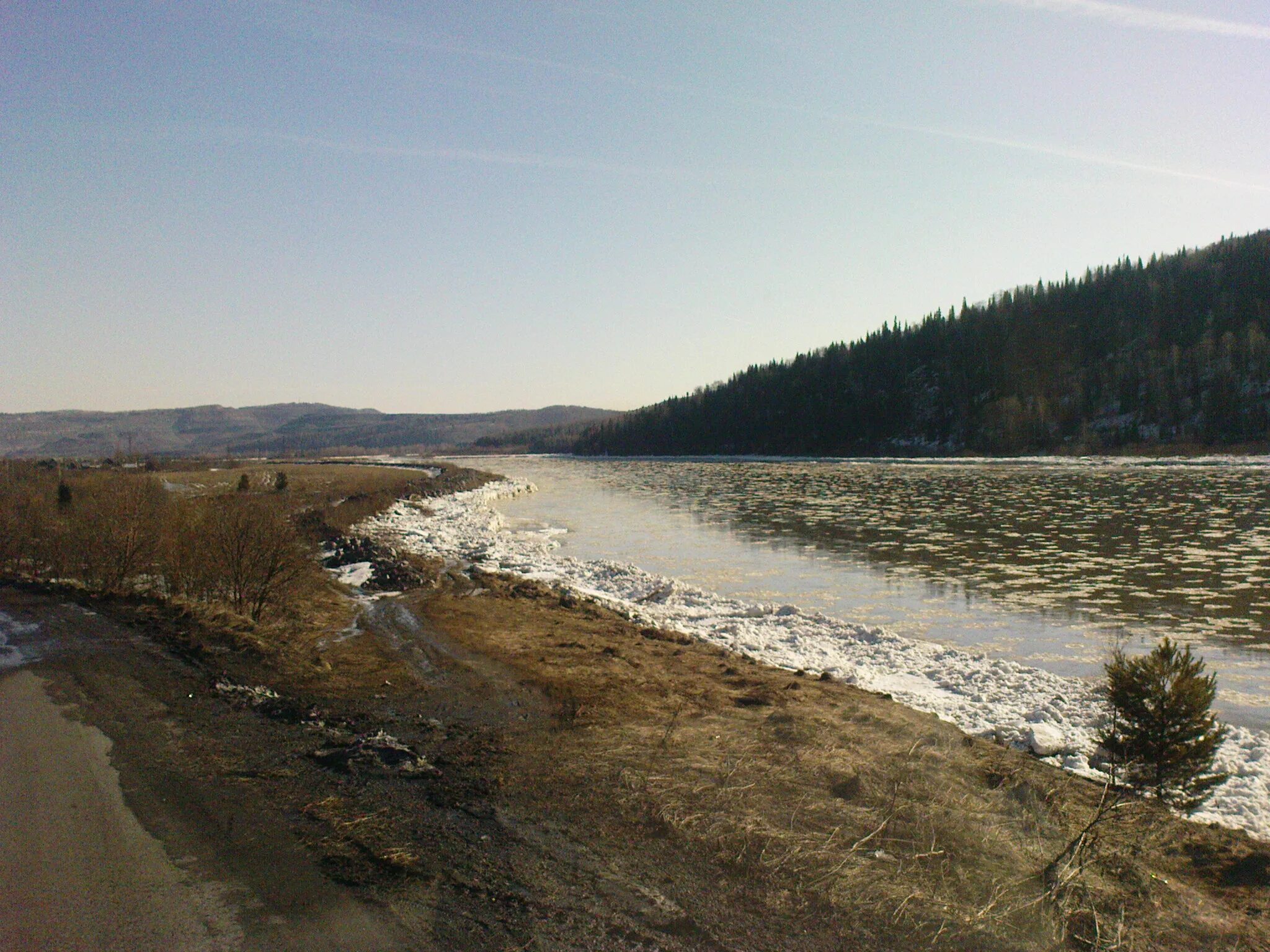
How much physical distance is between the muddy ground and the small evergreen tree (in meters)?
0.45

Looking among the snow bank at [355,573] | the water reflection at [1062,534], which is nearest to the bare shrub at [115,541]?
the snow bank at [355,573]

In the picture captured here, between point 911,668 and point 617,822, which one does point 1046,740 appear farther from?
point 617,822

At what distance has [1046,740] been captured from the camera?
898cm

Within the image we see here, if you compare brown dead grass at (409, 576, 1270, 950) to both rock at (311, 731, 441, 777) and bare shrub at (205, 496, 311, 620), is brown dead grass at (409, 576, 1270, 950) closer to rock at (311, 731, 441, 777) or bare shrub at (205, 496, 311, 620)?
rock at (311, 731, 441, 777)

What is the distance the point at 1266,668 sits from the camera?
12516mm

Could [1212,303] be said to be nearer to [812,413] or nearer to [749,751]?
[812,413]

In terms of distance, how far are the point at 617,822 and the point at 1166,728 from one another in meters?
5.10

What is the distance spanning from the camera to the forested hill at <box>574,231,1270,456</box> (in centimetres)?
11206

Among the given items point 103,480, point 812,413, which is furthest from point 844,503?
point 812,413

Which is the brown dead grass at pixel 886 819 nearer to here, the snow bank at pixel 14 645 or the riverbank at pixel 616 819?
the riverbank at pixel 616 819

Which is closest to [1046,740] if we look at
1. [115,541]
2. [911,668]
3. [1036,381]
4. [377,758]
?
[911,668]

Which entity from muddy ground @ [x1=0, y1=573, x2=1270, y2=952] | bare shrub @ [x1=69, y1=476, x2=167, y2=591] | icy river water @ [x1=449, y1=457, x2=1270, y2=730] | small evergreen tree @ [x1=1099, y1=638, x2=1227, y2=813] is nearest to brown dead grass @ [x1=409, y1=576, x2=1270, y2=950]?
muddy ground @ [x1=0, y1=573, x2=1270, y2=952]

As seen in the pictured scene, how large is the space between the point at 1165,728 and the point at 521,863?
5882 millimetres

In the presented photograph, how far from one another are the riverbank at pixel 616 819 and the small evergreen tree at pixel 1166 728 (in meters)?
0.42
